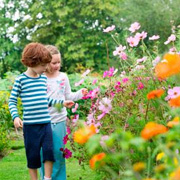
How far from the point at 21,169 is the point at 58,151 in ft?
5.24

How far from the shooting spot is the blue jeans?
3.86m

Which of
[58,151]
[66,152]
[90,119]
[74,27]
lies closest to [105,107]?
[90,119]

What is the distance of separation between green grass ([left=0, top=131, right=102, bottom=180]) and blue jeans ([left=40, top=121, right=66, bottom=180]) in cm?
28

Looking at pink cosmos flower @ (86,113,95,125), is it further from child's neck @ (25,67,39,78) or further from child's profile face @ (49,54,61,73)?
child's profile face @ (49,54,61,73)

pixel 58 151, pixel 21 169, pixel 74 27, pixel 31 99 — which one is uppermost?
pixel 74 27

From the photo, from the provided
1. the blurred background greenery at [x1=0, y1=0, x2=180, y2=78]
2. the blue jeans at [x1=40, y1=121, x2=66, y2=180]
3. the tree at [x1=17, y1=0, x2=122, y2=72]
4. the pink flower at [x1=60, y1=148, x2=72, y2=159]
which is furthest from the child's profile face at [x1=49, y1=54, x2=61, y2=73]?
the tree at [x1=17, y1=0, x2=122, y2=72]

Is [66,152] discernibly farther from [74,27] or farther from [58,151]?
[74,27]

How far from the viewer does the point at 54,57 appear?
→ 384cm

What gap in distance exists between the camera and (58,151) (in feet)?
12.8

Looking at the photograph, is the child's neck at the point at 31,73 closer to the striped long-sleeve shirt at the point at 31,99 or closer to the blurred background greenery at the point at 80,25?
the striped long-sleeve shirt at the point at 31,99

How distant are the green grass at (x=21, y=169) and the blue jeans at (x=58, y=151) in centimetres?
28

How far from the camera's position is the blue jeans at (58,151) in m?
3.86

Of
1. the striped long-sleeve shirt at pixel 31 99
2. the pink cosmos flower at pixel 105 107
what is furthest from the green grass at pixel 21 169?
the pink cosmos flower at pixel 105 107

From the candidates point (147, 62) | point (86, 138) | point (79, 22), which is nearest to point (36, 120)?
point (147, 62)
